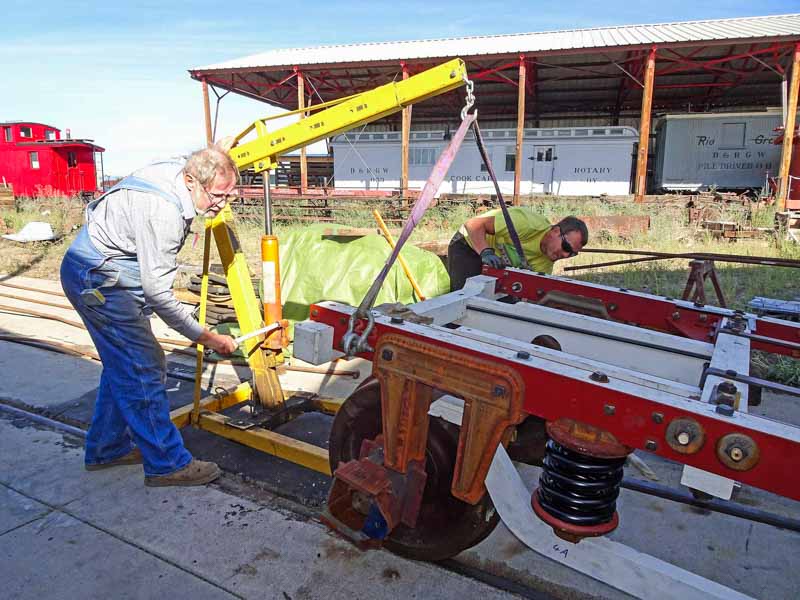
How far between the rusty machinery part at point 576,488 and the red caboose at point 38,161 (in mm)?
22554

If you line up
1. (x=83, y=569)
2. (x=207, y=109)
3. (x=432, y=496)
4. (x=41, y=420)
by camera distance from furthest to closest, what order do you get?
(x=207, y=109), (x=41, y=420), (x=83, y=569), (x=432, y=496)

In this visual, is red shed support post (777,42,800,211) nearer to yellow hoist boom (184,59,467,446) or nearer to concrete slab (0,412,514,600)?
yellow hoist boom (184,59,467,446)

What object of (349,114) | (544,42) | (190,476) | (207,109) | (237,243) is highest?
(544,42)

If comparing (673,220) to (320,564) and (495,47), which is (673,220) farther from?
(320,564)

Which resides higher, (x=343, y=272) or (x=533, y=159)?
(x=533, y=159)

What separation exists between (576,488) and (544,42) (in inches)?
723

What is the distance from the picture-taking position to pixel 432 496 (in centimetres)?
201

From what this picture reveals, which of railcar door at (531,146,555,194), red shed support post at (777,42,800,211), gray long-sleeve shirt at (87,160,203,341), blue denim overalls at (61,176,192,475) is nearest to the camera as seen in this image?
gray long-sleeve shirt at (87,160,203,341)

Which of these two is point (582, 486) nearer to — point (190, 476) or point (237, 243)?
point (190, 476)

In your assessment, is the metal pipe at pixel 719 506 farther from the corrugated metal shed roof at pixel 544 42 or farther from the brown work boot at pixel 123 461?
the corrugated metal shed roof at pixel 544 42

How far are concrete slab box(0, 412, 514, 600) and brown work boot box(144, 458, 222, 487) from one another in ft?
0.16

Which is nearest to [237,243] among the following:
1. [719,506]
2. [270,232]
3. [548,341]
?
[270,232]

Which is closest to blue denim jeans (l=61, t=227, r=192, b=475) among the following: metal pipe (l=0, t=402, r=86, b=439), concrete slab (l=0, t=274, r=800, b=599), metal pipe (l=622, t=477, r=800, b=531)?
concrete slab (l=0, t=274, r=800, b=599)

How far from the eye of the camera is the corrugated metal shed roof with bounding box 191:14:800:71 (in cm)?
1491
